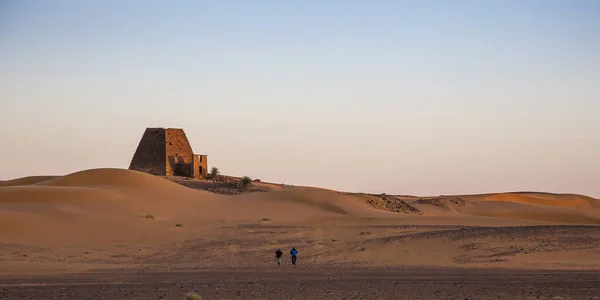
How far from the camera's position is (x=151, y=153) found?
65.6 metres

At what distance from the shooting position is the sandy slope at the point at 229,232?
107ft

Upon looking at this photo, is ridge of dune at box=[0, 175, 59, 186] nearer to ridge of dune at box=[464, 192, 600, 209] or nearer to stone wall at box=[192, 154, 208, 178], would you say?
stone wall at box=[192, 154, 208, 178]

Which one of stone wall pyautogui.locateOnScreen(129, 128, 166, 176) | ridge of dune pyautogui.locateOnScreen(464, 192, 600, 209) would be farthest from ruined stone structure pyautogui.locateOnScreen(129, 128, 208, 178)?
ridge of dune pyautogui.locateOnScreen(464, 192, 600, 209)

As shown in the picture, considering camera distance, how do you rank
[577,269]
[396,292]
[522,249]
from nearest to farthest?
[396,292] → [577,269] → [522,249]

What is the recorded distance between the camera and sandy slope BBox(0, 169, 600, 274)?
107 feet

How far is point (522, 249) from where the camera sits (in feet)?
109

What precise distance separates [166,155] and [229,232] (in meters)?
24.7

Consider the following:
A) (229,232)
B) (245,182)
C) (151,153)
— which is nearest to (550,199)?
(245,182)

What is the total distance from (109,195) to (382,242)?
1895cm

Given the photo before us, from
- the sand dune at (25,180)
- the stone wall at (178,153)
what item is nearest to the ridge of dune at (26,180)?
the sand dune at (25,180)

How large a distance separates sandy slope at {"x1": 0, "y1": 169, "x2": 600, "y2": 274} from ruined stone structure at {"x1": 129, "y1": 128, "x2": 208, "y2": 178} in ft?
26.0

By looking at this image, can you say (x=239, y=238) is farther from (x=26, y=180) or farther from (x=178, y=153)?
(x=26, y=180)

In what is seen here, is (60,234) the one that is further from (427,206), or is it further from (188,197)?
(427,206)

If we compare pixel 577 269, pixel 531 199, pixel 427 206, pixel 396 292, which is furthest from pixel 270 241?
pixel 531 199
